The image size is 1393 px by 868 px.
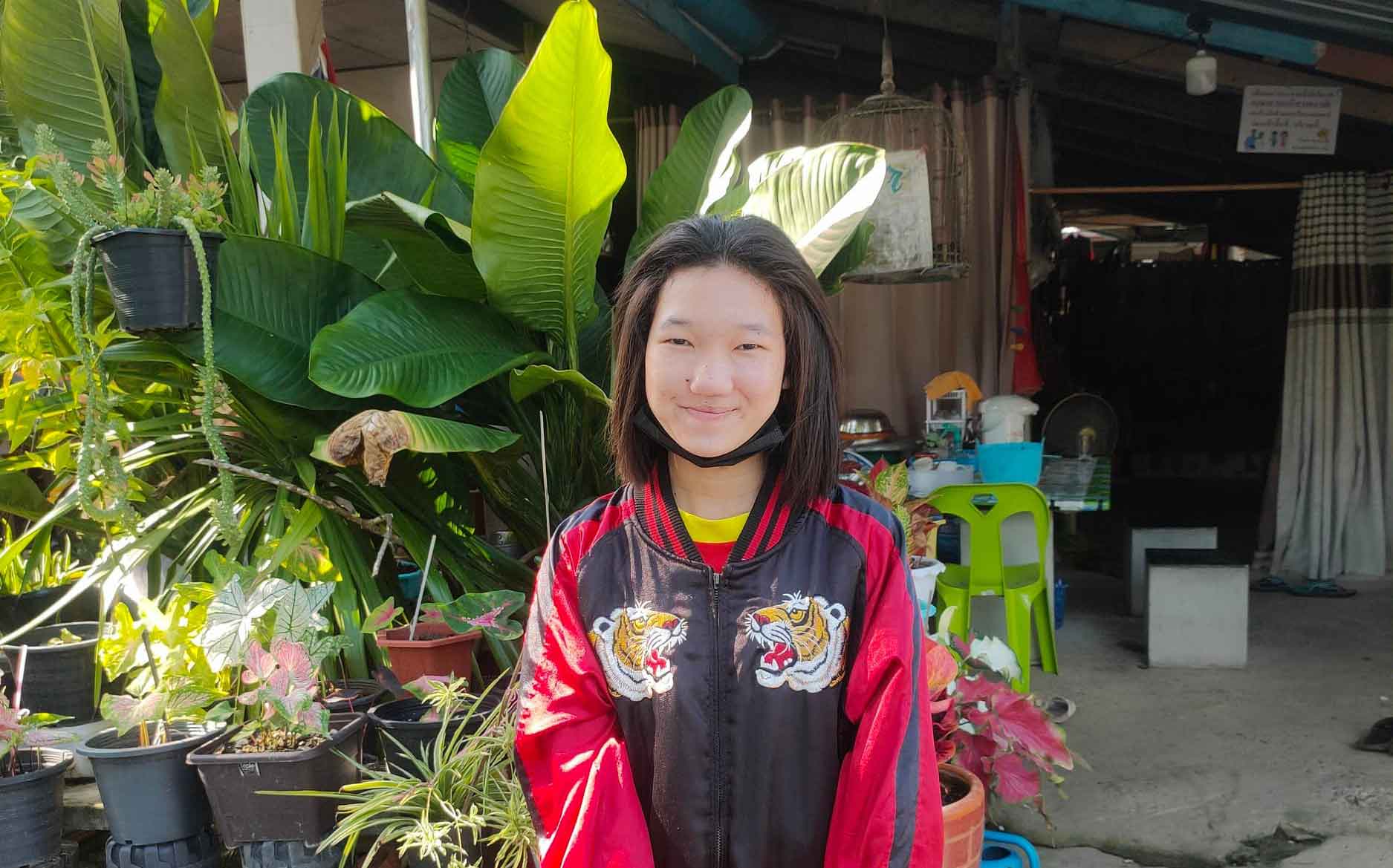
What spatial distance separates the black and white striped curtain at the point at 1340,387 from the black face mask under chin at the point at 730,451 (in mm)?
5377

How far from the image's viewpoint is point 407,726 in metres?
1.92

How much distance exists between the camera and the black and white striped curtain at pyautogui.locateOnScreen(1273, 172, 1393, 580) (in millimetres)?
5633

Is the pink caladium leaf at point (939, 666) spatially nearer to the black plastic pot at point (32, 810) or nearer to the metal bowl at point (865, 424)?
the black plastic pot at point (32, 810)

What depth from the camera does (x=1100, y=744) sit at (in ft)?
11.9

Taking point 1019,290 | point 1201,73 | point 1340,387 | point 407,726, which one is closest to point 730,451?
point 407,726

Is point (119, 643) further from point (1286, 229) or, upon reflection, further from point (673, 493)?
point (1286, 229)

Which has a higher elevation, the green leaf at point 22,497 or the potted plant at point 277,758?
the green leaf at point 22,497

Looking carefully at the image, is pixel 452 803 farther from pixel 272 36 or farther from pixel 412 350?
pixel 272 36

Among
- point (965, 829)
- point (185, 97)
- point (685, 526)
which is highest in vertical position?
point (185, 97)

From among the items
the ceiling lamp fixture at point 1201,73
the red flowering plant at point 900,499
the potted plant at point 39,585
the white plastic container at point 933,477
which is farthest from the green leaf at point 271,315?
the ceiling lamp fixture at point 1201,73

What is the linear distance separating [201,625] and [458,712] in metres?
0.54

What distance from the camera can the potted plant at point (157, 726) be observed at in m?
1.91

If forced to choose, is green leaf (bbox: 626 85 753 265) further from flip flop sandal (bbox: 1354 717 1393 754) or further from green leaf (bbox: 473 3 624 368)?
flip flop sandal (bbox: 1354 717 1393 754)

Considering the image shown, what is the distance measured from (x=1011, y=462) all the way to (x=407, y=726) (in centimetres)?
289
